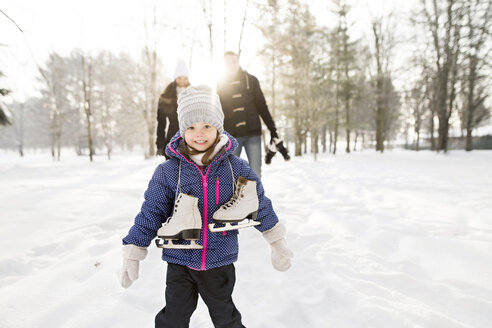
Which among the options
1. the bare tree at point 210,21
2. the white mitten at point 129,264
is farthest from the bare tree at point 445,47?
the white mitten at point 129,264

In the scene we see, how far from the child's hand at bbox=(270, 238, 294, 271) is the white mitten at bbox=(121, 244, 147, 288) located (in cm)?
70

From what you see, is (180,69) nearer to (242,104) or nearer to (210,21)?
(242,104)

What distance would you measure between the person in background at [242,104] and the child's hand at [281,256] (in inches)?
79.3

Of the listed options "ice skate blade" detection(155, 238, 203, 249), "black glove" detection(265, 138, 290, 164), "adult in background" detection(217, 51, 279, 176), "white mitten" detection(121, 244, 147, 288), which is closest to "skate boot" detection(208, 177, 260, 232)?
"ice skate blade" detection(155, 238, 203, 249)

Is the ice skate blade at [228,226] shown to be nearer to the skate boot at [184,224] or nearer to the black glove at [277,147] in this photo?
the skate boot at [184,224]

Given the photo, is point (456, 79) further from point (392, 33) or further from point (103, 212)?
point (103, 212)

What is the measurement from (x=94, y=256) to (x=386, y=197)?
4.81 meters

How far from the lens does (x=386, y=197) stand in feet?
16.5

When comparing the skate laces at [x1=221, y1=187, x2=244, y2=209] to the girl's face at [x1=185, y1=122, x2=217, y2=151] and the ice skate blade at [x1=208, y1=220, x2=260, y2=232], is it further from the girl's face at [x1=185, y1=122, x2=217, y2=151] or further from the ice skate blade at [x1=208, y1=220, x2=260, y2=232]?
the girl's face at [x1=185, y1=122, x2=217, y2=151]

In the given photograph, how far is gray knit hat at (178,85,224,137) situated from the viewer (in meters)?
1.51

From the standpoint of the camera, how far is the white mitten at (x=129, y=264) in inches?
51.8

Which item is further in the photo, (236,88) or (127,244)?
(236,88)

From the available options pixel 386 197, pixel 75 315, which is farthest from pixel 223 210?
pixel 386 197

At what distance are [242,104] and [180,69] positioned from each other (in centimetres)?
118
